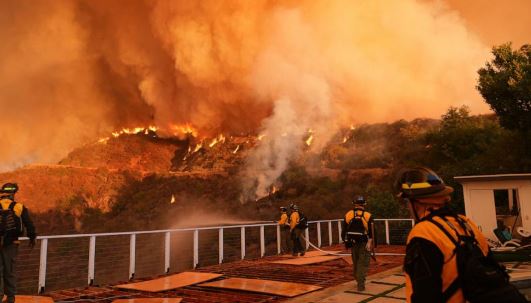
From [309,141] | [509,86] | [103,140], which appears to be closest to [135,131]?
[103,140]

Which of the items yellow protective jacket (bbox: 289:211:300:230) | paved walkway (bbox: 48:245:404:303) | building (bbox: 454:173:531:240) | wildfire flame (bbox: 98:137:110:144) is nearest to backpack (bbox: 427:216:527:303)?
paved walkway (bbox: 48:245:404:303)

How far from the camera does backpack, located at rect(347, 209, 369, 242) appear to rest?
6742 millimetres

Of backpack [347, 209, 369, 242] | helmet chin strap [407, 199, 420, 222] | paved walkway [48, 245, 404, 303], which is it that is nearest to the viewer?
helmet chin strap [407, 199, 420, 222]

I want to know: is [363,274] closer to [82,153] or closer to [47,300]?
[47,300]

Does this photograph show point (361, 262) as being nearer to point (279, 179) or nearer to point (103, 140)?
point (279, 179)

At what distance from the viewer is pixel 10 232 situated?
17.7 feet

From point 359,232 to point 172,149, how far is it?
88794 mm

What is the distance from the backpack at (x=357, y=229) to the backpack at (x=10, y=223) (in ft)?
18.1

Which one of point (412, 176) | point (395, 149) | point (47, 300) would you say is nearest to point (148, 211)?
point (395, 149)

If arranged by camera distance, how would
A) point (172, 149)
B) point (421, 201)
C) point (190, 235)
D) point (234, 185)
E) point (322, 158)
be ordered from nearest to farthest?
point (421, 201)
point (190, 235)
point (234, 185)
point (322, 158)
point (172, 149)

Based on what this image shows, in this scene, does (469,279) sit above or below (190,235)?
above

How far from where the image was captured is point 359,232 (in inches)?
267

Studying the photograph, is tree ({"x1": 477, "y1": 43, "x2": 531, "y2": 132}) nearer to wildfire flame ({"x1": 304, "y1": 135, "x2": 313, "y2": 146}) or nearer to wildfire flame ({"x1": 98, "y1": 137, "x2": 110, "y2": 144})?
wildfire flame ({"x1": 304, "y1": 135, "x2": 313, "y2": 146})

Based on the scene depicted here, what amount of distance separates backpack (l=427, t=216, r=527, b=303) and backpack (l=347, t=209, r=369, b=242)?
5.12 m
